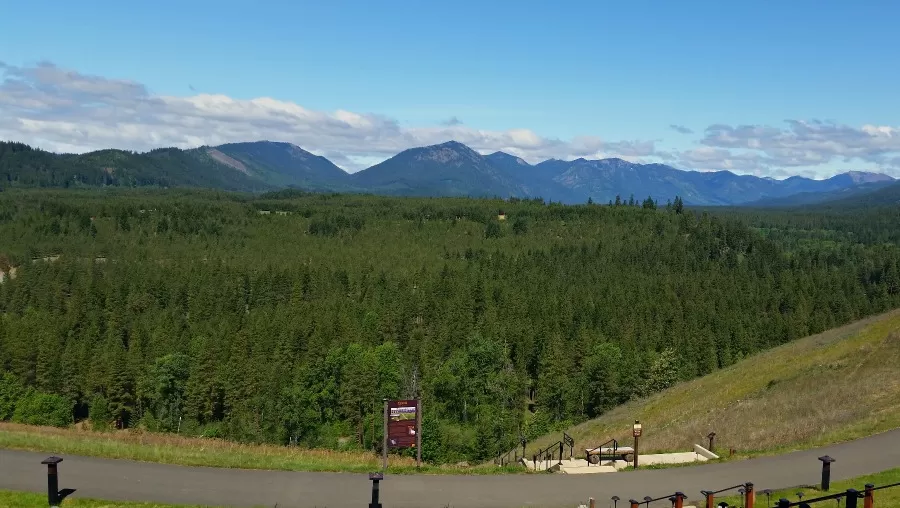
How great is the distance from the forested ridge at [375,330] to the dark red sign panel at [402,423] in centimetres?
3235

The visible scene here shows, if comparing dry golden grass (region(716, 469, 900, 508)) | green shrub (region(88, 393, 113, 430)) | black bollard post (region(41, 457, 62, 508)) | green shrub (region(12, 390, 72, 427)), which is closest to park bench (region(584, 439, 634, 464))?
dry golden grass (region(716, 469, 900, 508))

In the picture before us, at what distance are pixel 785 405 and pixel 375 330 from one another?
73.9m

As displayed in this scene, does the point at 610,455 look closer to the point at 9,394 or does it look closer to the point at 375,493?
the point at 375,493

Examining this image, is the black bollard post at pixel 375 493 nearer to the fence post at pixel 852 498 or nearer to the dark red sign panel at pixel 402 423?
the dark red sign panel at pixel 402 423

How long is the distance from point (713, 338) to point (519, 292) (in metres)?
42.4

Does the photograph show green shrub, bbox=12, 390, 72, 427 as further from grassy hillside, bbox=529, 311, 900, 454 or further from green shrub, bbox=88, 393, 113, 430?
grassy hillside, bbox=529, 311, 900, 454

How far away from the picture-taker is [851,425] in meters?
29.1

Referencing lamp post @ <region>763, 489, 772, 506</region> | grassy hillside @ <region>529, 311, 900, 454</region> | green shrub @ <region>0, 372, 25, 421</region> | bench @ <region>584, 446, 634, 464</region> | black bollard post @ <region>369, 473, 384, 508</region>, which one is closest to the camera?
lamp post @ <region>763, 489, 772, 506</region>

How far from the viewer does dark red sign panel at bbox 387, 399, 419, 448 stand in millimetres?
25875

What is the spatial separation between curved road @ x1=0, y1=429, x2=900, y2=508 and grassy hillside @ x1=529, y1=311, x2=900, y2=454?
3.51m

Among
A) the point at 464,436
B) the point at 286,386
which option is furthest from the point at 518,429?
the point at 286,386

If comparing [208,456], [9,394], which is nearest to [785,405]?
[208,456]

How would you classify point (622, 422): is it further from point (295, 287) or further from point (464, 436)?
point (295, 287)

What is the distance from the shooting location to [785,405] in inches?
1416
